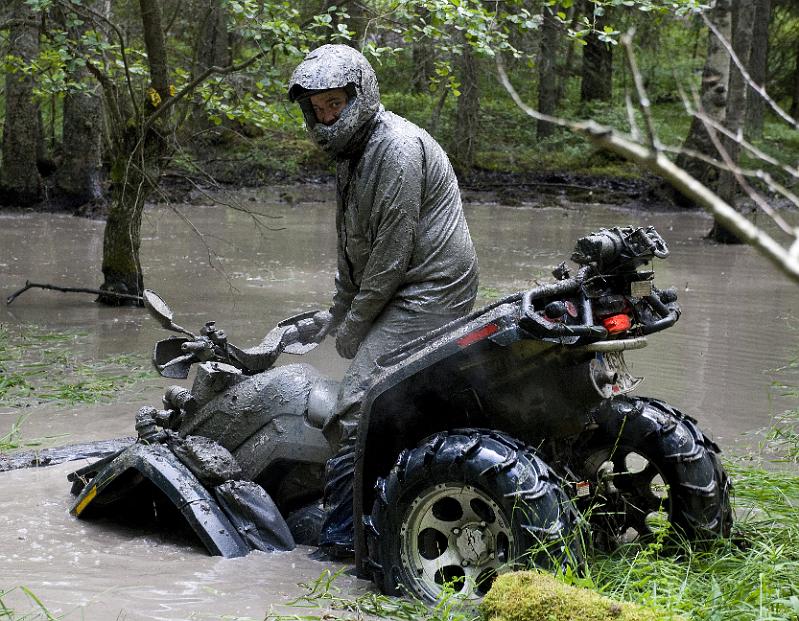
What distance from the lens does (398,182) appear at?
15.9ft

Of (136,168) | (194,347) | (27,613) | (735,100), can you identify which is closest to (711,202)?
(27,613)

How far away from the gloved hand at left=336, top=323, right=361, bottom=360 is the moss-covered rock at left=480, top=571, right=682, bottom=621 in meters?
1.91

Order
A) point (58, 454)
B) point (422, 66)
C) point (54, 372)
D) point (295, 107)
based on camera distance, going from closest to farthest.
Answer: point (58, 454), point (54, 372), point (295, 107), point (422, 66)

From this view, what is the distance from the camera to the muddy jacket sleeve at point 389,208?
484 cm

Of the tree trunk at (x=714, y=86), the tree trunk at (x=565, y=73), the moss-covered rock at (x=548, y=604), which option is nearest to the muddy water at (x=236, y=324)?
the tree trunk at (x=714, y=86)

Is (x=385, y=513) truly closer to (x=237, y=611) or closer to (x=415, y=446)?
(x=415, y=446)

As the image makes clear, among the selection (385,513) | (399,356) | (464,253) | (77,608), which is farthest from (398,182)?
(77,608)

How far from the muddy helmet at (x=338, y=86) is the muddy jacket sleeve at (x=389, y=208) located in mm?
164

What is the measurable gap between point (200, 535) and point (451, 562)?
135cm

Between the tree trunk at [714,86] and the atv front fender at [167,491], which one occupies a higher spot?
Answer: the tree trunk at [714,86]

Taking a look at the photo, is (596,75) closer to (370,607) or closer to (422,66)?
(422,66)

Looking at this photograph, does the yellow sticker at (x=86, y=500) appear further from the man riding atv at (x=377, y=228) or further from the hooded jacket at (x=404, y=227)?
the hooded jacket at (x=404, y=227)

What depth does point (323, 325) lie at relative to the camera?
5.64 metres

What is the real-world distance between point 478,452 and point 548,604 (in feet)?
2.45
